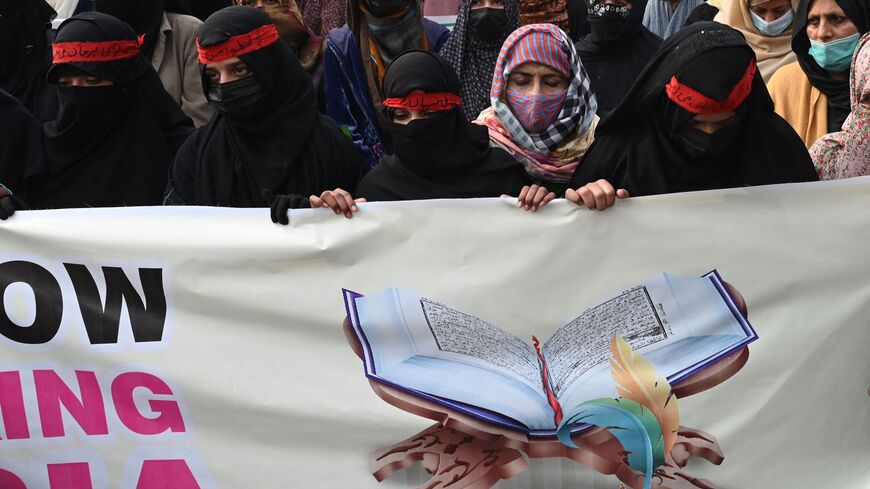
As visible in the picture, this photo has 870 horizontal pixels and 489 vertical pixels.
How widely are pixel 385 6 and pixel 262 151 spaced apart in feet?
4.49

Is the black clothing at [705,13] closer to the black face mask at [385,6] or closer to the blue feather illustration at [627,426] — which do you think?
the black face mask at [385,6]

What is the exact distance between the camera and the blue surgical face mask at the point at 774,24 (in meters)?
5.36

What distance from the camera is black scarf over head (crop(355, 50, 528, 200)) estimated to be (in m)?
4.11

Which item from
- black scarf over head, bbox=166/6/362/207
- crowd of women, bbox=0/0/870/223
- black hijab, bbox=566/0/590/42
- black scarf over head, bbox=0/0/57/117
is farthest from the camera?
black hijab, bbox=566/0/590/42

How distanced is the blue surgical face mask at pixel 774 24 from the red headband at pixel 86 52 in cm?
273

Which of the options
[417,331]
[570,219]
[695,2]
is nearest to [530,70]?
[570,219]

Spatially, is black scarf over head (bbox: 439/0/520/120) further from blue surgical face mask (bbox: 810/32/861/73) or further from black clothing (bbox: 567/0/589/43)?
blue surgical face mask (bbox: 810/32/861/73)

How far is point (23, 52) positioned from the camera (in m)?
5.24

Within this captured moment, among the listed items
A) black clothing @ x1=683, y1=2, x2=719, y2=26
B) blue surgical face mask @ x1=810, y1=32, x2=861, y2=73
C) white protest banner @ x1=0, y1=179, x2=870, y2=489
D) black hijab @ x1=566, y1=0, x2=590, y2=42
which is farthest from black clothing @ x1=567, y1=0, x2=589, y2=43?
white protest banner @ x1=0, y1=179, x2=870, y2=489

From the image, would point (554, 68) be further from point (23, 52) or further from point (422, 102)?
point (23, 52)

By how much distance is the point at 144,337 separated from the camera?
376cm

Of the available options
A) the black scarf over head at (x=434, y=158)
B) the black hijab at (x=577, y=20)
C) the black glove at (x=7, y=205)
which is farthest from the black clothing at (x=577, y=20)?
the black glove at (x=7, y=205)

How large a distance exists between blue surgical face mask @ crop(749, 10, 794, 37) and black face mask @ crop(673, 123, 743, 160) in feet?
5.80

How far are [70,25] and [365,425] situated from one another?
1.92 metres
